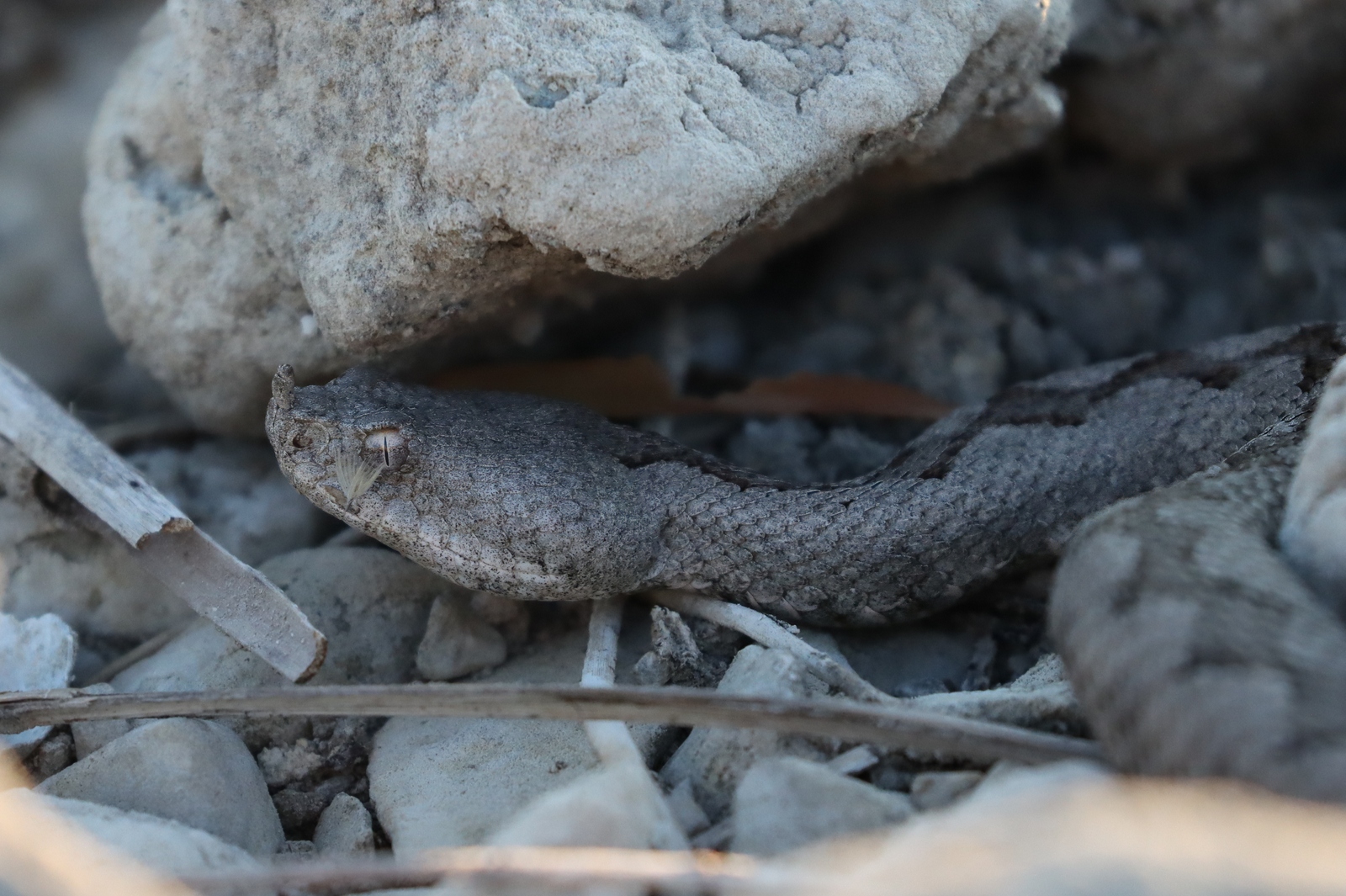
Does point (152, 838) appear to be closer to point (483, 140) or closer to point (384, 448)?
point (384, 448)

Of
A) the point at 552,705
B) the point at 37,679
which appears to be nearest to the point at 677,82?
the point at 552,705

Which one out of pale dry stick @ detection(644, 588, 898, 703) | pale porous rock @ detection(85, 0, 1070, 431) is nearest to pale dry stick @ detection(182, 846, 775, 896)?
pale dry stick @ detection(644, 588, 898, 703)

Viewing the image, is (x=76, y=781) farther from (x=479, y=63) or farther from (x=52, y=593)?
(x=479, y=63)

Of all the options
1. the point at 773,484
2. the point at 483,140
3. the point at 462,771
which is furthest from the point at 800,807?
the point at 483,140

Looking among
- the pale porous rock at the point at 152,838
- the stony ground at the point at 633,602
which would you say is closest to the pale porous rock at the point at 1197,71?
→ the stony ground at the point at 633,602

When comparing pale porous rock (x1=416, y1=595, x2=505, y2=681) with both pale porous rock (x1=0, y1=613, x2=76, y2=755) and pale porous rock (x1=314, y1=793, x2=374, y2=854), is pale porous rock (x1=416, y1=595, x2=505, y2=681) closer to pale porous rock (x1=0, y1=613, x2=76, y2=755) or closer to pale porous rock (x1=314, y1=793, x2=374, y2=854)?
pale porous rock (x1=314, y1=793, x2=374, y2=854)
